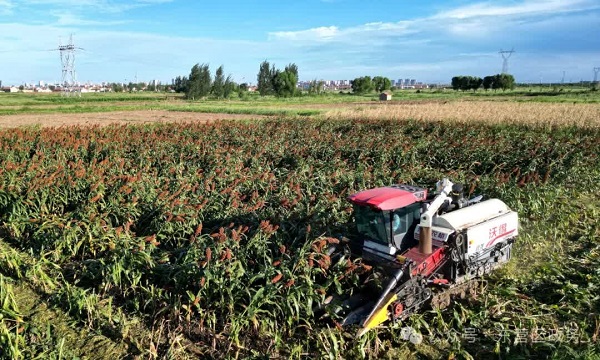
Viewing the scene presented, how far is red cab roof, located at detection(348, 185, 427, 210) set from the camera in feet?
15.2

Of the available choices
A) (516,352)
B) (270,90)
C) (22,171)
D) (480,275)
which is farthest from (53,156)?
(270,90)

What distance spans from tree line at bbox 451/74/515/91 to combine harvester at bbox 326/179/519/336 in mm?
96540

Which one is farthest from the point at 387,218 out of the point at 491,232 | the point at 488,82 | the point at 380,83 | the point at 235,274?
the point at 380,83

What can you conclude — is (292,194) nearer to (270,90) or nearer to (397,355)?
(397,355)

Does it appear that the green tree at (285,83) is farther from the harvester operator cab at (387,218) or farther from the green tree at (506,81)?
the harvester operator cab at (387,218)

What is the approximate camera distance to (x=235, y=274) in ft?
15.3

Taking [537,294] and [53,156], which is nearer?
[537,294]

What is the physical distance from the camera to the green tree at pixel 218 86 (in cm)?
8069

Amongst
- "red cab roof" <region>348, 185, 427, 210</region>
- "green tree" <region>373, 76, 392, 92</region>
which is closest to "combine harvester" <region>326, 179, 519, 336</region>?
"red cab roof" <region>348, 185, 427, 210</region>

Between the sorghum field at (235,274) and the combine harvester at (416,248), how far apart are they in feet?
0.69

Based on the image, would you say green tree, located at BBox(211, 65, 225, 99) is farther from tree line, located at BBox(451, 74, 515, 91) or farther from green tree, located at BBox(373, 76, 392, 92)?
tree line, located at BBox(451, 74, 515, 91)

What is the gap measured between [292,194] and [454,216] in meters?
3.27

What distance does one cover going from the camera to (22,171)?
9.12 meters

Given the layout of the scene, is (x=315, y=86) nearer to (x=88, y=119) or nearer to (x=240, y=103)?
(x=240, y=103)
